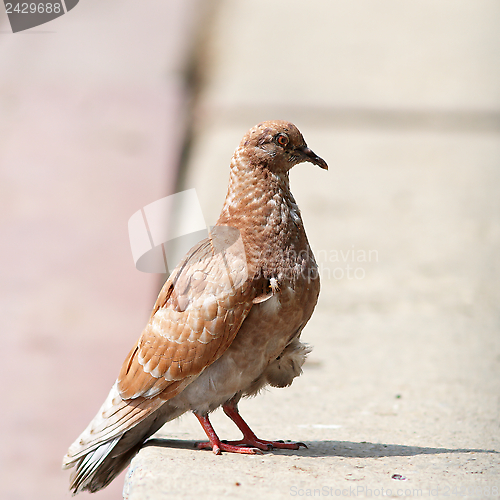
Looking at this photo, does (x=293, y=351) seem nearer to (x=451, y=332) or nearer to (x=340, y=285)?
(x=451, y=332)

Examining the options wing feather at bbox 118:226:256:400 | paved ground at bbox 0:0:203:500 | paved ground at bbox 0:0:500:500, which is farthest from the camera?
paved ground at bbox 0:0:203:500

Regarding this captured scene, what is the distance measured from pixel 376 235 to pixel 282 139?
5047mm

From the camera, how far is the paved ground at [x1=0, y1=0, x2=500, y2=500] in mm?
3720

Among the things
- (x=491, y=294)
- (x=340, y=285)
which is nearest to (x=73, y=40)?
(x=340, y=285)

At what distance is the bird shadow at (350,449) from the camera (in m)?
3.28

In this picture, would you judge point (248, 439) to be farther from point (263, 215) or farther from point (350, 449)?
point (263, 215)

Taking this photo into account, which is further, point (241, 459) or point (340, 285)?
point (340, 285)

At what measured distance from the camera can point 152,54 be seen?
38.3ft

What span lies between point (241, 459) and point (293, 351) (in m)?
0.54

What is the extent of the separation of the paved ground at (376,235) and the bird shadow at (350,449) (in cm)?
1

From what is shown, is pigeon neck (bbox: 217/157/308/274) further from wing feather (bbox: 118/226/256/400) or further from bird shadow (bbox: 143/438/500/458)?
bird shadow (bbox: 143/438/500/458)

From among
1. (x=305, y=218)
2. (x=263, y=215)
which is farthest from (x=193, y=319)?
(x=305, y=218)

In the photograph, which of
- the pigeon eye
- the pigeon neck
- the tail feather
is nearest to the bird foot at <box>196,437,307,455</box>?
the tail feather

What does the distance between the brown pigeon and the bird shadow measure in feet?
0.49
